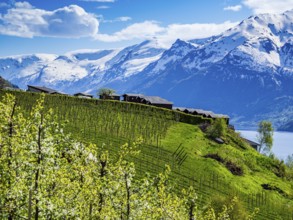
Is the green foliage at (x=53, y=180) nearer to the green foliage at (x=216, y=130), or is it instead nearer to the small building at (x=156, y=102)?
the green foliage at (x=216, y=130)

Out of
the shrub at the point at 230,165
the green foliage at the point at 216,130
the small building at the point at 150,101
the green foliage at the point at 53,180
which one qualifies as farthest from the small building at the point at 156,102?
the green foliage at the point at 53,180

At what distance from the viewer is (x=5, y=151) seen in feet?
89.7

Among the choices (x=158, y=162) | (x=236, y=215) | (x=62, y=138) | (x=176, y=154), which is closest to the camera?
(x=62, y=138)

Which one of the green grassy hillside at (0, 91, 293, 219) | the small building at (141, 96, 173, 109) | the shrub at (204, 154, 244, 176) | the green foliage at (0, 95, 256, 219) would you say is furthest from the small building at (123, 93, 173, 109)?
the green foliage at (0, 95, 256, 219)

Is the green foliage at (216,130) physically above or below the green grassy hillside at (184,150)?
above

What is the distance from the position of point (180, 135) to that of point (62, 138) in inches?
3770

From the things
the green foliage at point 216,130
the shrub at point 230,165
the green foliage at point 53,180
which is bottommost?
the green foliage at point 53,180

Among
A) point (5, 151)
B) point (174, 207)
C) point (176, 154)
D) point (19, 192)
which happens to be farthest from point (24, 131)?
point (176, 154)

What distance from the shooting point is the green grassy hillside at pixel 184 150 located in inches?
3679

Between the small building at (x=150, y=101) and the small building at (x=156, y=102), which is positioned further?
the small building at (x=150, y=101)

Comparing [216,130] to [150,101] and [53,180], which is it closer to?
[150,101]

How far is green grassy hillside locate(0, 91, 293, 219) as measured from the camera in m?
93.4

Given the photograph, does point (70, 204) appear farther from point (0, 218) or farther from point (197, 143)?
point (197, 143)

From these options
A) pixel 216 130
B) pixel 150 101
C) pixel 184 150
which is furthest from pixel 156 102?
pixel 184 150
